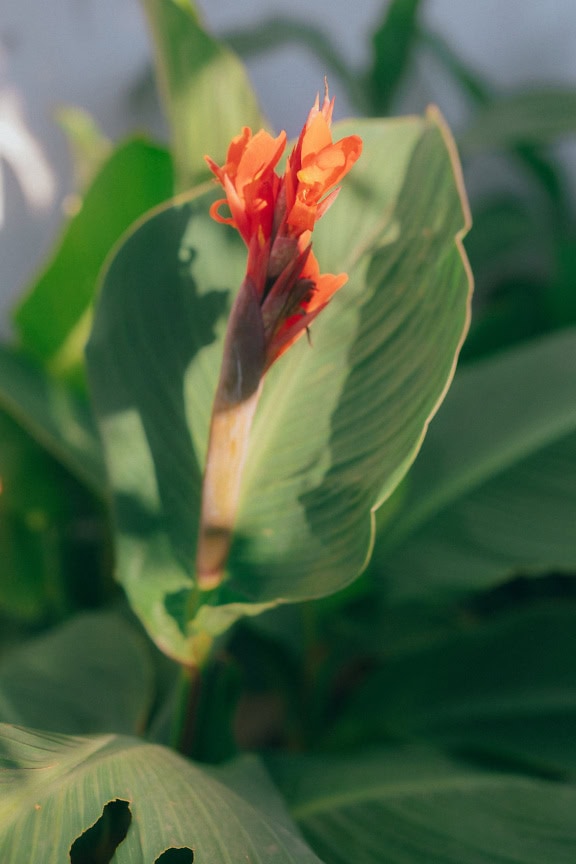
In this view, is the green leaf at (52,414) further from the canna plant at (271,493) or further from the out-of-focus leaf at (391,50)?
the out-of-focus leaf at (391,50)

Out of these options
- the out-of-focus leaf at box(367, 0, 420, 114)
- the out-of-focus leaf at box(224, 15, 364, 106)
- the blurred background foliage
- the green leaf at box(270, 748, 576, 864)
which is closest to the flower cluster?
the blurred background foliage

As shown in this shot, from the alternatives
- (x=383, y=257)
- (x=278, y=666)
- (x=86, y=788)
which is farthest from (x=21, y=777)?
(x=278, y=666)

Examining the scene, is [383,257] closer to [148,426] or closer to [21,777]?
[148,426]

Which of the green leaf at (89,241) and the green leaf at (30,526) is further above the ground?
the green leaf at (89,241)

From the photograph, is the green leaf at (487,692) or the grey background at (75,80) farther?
the grey background at (75,80)

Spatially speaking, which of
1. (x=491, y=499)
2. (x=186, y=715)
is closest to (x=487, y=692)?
(x=491, y=499)

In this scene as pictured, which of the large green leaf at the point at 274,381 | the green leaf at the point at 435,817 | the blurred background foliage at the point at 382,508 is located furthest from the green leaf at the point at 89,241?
the green leaf at the point at 435,817

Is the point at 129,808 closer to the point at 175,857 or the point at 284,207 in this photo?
the point at 175,857
